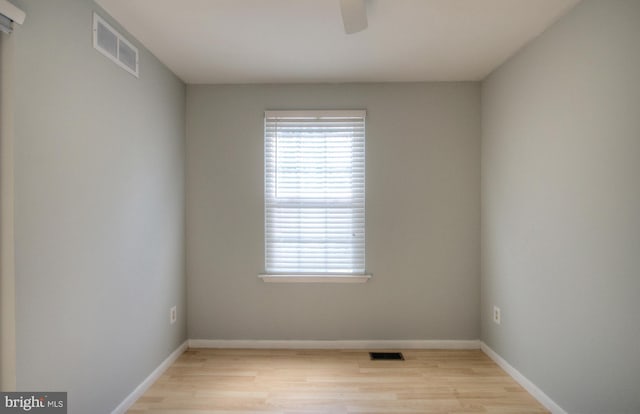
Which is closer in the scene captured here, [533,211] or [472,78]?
[533,211]

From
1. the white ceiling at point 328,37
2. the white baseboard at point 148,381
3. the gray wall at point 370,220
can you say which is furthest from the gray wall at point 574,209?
the white baseboard at point 148,381

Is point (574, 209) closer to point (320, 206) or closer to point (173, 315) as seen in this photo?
point (320, 206)

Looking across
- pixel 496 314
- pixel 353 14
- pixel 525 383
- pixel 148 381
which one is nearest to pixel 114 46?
pixel 353 14

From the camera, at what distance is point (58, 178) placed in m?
1.79

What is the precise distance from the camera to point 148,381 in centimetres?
267

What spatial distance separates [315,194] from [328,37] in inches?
56.2

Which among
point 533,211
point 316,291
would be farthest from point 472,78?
point 316,291

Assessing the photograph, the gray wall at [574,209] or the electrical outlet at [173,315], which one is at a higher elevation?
the gray wall at [574,209]

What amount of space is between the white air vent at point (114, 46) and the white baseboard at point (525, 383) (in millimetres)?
3627

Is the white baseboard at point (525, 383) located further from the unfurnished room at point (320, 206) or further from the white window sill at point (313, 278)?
the white window sill at point (313, 278)

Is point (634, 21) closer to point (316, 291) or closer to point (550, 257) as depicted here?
point (550, 257)

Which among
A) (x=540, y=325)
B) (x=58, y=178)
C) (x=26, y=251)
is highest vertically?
(x=58, y=178)

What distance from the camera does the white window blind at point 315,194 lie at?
135 inches

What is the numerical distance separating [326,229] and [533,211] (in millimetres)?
1734
